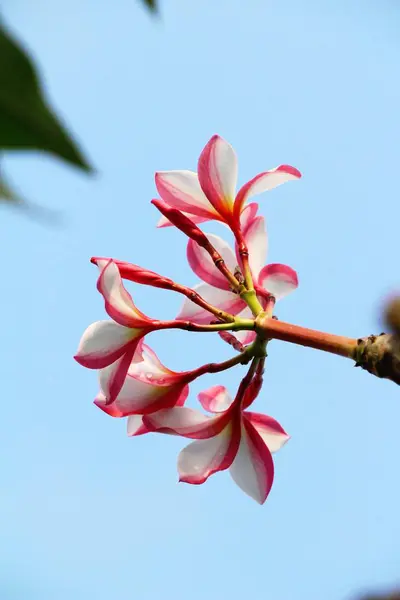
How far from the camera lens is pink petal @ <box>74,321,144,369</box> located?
5.36 feet

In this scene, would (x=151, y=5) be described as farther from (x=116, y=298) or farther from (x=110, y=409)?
(x=110, y=409)

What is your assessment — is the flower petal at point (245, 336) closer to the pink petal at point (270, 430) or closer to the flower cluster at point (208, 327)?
the flower cluster at point (208, 327)

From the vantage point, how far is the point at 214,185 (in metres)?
1.81

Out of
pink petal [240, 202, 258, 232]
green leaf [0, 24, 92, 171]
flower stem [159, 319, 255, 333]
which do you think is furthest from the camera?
pink petal [240, 202, 258, 232]

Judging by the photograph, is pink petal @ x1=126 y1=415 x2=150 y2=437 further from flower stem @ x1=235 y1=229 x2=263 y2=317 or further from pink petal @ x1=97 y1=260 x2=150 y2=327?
flower stem @ x1=235 y1=229 x2=263 y2=317

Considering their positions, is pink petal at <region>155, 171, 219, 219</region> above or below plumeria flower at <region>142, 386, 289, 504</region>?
above

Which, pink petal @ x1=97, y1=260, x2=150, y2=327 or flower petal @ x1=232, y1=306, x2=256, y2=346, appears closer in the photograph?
pink petal @ x1=97, y1=260, x2=150, y2=327

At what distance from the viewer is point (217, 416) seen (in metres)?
1.80

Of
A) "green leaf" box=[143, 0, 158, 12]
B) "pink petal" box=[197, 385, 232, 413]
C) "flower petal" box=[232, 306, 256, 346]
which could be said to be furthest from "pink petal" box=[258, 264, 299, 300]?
"green leaf" box=[143, 0, 158, 12]

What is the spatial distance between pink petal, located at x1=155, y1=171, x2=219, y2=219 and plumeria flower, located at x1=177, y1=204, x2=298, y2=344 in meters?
0.11

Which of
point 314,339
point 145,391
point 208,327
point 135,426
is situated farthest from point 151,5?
point 135,426

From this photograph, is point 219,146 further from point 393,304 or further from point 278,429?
Result: point 393,304

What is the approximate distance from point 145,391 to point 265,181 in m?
0.54

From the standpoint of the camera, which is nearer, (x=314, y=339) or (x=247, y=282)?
(x=314, y=339)
